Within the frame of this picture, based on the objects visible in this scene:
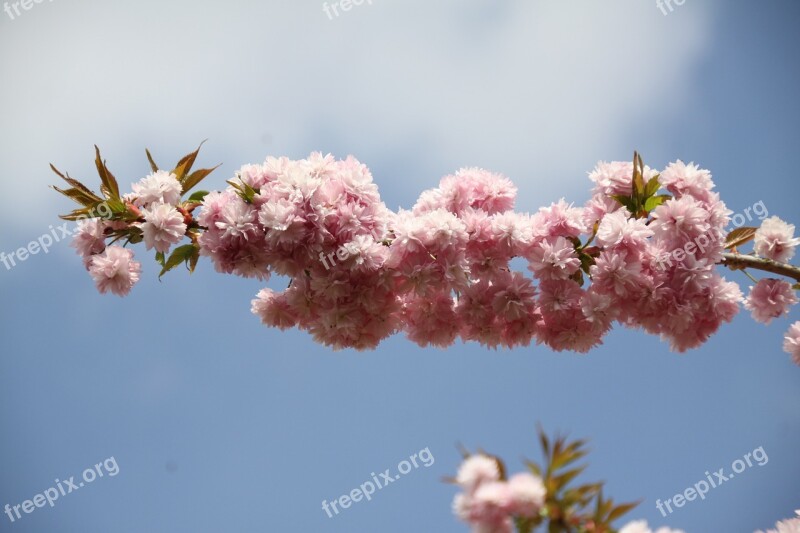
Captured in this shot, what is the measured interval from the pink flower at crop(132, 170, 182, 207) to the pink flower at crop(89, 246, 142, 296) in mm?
221

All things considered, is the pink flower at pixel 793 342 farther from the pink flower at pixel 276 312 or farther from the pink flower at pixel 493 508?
the pink flower at pixel 493 508

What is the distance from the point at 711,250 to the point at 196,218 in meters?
2.03

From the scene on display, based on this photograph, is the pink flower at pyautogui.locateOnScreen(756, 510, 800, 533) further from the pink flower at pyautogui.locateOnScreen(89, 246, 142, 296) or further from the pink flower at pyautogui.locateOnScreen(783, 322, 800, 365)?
the pink flower at pyautogui.locateOnScreen(89, 246, 142, 296)

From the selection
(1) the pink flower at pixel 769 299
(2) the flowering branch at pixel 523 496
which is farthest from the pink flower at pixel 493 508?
(1) the pink flower at pixel 769 299

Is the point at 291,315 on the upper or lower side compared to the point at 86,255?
lower

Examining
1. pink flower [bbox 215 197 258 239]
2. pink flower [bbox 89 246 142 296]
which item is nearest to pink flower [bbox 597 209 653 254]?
pink flower [bbox 215 197 258 239]

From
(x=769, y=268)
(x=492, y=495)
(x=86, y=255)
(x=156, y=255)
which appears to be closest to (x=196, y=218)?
(x=156, y=255)

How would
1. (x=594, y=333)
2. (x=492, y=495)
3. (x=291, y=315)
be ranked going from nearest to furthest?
1. (x=492, y=495)
2. (x=594, y=333)
3. (x=291, y=315)

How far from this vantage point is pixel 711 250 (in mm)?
2459

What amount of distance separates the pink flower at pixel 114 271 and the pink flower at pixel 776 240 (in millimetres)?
2527

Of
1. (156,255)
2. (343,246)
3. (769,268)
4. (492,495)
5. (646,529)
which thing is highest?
(156,255)

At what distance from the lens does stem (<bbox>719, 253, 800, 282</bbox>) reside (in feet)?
8.31

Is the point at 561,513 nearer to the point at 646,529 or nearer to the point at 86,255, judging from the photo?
the point at 646,529

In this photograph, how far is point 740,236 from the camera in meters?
2.68
